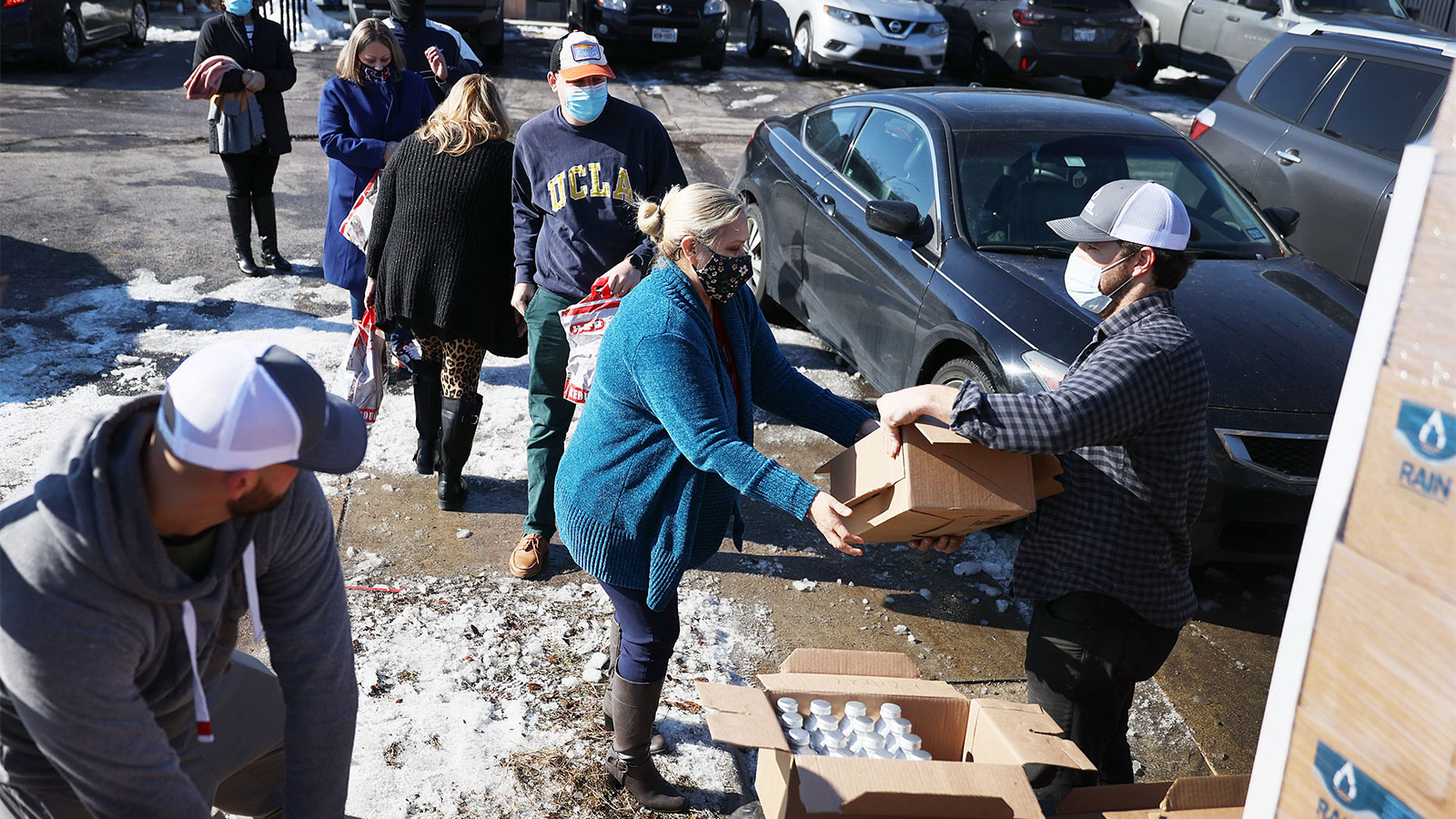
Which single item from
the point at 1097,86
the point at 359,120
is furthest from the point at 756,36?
the point at 359,120

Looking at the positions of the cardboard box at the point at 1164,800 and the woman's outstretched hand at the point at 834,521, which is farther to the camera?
the woman's outstretched hand at the point at 834,521

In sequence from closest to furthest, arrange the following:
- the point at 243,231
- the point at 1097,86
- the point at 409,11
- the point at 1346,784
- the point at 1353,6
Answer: the point at 1346,784
the point at 409,11
the point at 243,231
the point at 1353,6
the point at 1097,86

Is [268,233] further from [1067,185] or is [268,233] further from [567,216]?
[1067,185]

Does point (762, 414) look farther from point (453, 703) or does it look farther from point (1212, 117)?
point (1212, 117)

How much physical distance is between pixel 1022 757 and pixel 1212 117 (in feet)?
22.8

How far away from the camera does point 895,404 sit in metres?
2.62

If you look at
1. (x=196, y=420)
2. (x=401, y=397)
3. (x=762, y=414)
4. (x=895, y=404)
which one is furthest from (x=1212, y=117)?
(x=196, y=420)

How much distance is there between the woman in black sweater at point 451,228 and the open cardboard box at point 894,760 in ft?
8.11

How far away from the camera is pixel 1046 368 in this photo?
432 centimetres

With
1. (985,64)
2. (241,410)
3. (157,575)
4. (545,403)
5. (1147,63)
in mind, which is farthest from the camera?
(1147,63)

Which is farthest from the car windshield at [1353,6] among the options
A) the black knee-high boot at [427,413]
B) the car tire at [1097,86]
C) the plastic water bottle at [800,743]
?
the plastic water bottle at [800,743]

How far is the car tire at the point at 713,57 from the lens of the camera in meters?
15.2

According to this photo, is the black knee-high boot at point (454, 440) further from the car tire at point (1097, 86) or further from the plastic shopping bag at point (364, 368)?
the car tire at point (1097, 86)

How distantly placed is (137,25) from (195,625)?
1629 centimetres
